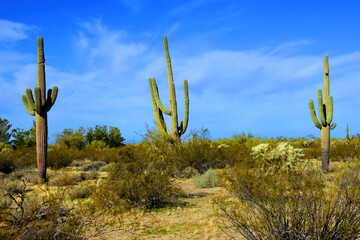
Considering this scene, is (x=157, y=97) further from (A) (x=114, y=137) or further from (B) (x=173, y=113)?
(A) (x=114, y=137)

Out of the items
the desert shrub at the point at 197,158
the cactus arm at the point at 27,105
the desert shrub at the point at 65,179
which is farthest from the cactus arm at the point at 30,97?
the desert shrub at the point at 197,158

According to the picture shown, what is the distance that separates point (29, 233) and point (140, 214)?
409 cm

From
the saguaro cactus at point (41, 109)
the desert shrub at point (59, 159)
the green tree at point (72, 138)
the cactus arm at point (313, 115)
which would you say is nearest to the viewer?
the saguaro cactus at point (41, 109)

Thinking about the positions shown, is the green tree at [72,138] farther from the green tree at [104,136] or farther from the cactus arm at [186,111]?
the cactus arm at [186,111]

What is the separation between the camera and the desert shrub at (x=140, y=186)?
8.30 m

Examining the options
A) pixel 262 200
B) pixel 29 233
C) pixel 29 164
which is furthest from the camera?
pixel 29 164

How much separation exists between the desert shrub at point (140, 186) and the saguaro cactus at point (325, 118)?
31.7ft

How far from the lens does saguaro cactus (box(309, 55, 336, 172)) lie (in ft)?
50.7

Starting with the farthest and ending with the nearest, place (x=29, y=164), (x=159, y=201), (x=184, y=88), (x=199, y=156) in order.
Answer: (x=184, y=88), (x=29, y=164), (x=199, y=156), (x=159, y=201)

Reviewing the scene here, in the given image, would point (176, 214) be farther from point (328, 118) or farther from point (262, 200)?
point (328, 118)

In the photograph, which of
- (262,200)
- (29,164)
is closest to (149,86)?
(29,164)

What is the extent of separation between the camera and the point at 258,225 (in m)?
4.32

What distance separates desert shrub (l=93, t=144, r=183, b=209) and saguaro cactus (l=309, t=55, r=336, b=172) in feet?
31.7

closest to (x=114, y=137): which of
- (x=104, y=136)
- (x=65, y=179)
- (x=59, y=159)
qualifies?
(x=104, y=136)
